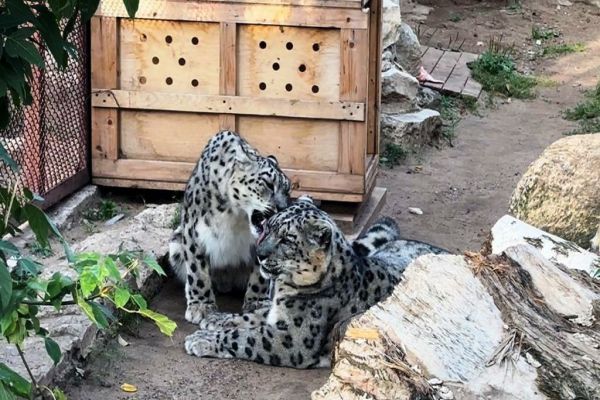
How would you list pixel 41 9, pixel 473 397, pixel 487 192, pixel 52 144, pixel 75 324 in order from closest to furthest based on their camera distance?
pixel 41 9 < pixel 473 397 < pixel 75 324 < pixel 52 144 < pixel 487 192

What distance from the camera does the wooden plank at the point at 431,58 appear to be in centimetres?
1267

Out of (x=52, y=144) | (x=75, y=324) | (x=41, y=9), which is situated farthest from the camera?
(x=52, y=144)

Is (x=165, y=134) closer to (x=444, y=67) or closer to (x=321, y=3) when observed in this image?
(x=321, y=3)

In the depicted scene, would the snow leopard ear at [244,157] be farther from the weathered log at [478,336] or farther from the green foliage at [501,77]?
the green foliage at [501,77]

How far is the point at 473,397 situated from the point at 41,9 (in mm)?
1961

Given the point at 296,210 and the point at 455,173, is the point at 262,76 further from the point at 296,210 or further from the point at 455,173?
the point at 455,173

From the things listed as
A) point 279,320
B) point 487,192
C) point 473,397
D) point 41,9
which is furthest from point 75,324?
point 487,192

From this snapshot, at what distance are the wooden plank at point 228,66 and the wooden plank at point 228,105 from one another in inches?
2.2

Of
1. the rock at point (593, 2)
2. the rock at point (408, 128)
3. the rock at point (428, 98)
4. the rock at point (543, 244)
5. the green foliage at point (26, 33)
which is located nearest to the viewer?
the green foliage at point (26, 33)

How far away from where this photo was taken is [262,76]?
734cm

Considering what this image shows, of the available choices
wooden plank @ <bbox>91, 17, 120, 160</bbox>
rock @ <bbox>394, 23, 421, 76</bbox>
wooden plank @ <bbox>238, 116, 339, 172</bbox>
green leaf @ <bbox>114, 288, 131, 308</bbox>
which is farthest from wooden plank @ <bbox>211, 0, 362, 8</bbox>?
green leaf @ <bbox>114, 288, 131, 308</bbox>

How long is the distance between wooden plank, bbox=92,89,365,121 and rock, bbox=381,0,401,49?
323 cm

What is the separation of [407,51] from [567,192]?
4.88 m

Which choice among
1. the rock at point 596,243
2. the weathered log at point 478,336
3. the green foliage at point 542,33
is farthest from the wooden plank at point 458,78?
the weathered log at point 478,336
